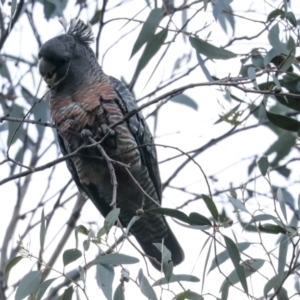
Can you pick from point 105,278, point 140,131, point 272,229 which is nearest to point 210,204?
point 272,229

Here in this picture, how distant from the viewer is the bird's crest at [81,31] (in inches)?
139

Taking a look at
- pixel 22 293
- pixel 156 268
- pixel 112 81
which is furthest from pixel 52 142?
pixel 22 293

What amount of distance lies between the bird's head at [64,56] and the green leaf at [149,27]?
493 mm

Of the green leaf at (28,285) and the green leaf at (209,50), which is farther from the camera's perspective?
the green leaf at (209,50)

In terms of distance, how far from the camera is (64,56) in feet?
10.8

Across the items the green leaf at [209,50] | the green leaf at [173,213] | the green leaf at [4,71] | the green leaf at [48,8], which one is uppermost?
the green leaf at [48,8]

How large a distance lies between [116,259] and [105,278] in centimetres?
7

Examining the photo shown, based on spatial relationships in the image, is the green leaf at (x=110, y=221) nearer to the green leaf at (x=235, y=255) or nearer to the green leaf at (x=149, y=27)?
the green leaf at (x=235, y=255)

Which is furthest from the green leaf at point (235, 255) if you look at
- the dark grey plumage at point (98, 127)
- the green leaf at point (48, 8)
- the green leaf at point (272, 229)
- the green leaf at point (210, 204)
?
the green leaf at point (48, 8)

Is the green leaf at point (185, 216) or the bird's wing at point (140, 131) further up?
the bird's wing at point (140, 131)

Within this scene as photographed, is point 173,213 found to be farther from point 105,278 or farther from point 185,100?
point 185,100

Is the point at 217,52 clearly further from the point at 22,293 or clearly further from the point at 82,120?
the point at 22,293

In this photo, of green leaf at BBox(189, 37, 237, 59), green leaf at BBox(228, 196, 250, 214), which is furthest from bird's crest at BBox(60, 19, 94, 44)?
green leaf at BBox(228, 196, 250, 214)

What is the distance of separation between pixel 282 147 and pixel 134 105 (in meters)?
0.90
